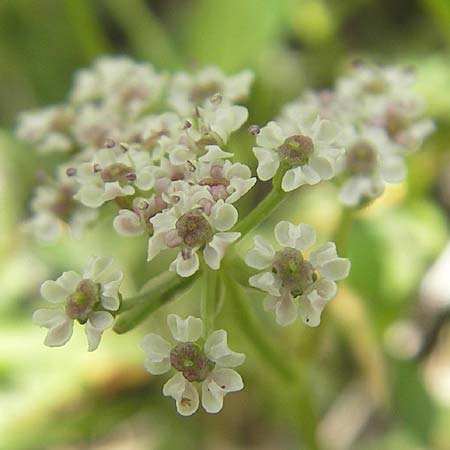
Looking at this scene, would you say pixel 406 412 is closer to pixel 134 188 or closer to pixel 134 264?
pixel 134 264

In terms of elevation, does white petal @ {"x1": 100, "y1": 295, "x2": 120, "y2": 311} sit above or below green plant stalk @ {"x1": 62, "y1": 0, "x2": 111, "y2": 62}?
below

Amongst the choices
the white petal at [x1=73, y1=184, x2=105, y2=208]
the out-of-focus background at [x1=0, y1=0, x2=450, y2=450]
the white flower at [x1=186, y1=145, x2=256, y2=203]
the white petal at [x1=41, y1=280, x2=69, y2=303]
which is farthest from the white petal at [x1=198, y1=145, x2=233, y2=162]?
the out-of-focus background at [x1=0, y1=0, x2=450, y2=450]

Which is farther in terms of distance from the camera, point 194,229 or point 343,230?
point 343,230

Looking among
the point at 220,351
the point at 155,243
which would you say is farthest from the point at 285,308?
the point at 155,243

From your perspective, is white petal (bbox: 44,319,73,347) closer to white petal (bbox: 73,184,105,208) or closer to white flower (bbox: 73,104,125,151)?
white petal (bbox: 73,184,105,208)

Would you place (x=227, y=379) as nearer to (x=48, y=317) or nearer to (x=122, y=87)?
(x=48, y=317)

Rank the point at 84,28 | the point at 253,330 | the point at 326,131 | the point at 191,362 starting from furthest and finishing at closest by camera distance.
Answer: the point at 84,28 → the point at 253,330 → the point at 326,131 → the point at 191,362
